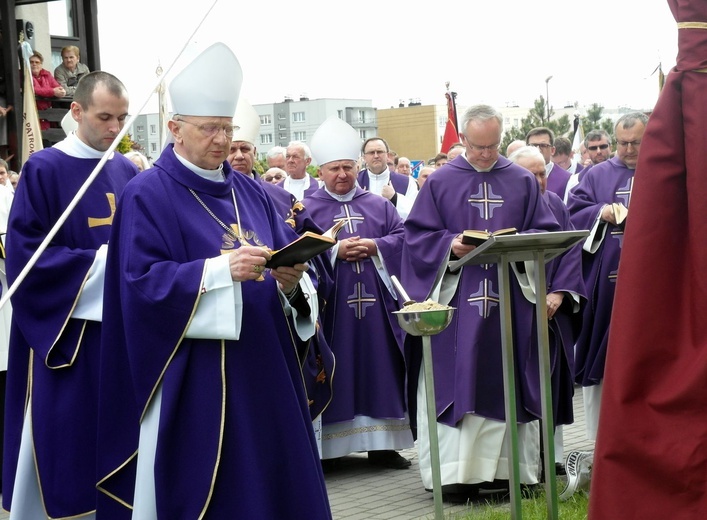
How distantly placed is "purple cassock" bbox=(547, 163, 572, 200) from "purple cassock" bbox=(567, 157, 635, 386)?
3.55 meters

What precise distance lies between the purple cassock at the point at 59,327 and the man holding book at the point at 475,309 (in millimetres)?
2358

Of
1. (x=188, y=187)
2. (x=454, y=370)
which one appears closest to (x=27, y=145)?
(x=454, y=370)

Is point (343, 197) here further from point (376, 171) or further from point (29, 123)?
point (29, 123)

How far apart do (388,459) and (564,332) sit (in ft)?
5.97

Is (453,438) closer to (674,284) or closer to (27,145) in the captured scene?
(674,284)

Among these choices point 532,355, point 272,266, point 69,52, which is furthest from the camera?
point 69,52

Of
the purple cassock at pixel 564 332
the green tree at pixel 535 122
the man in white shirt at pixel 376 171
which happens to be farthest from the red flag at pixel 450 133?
the green tree at pixel 535 122

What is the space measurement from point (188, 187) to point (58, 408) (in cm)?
143

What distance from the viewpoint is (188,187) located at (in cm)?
473

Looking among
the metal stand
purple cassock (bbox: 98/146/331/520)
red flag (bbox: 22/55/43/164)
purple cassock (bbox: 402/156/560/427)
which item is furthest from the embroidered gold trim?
red flag (bbox: 22/55/43/164)

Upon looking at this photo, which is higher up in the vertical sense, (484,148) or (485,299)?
(484,148)

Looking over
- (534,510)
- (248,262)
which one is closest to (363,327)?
(534,510)

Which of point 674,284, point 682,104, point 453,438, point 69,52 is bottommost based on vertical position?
point 453,438

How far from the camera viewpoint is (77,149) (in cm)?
564
